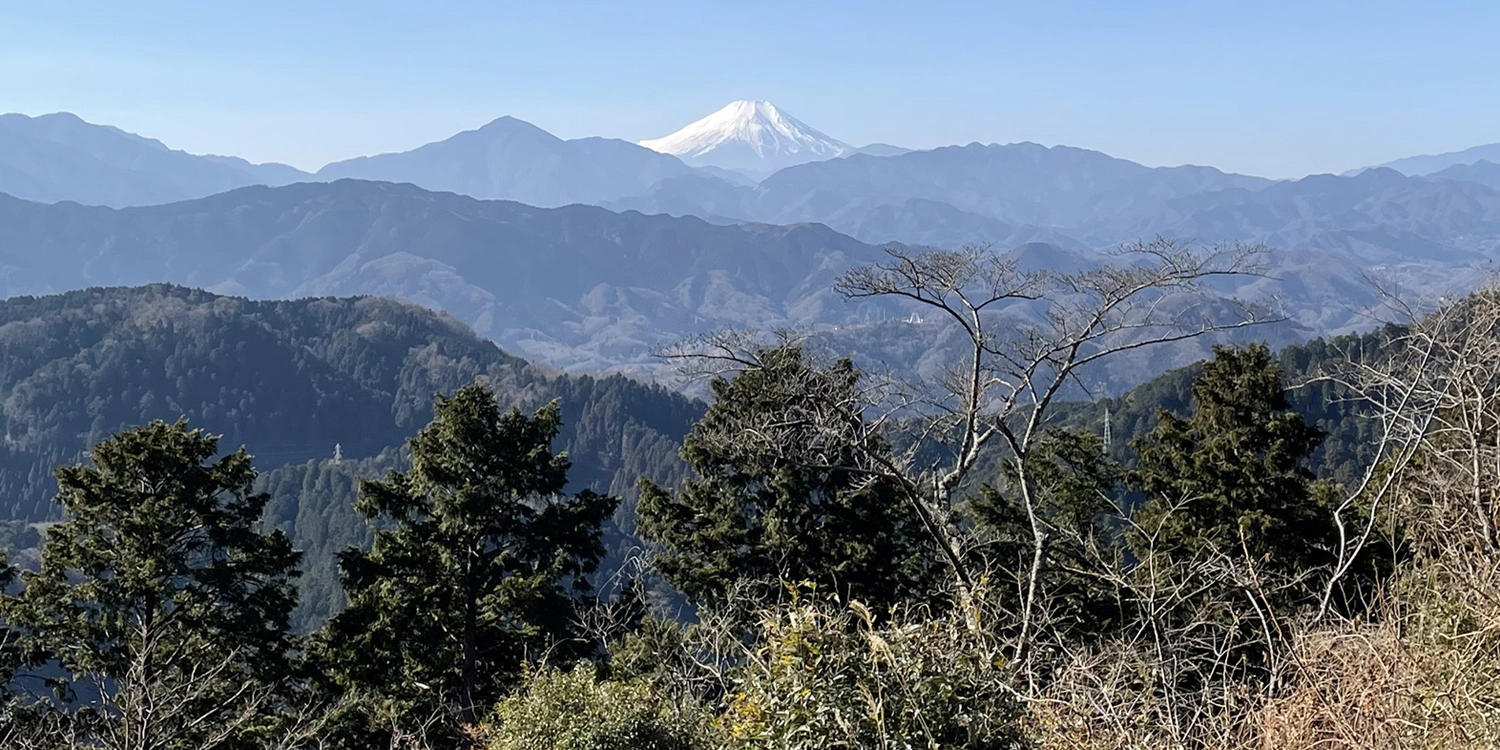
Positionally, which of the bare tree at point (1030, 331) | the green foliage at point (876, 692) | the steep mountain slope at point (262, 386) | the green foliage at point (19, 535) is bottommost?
the green foliage at point (19, 535)

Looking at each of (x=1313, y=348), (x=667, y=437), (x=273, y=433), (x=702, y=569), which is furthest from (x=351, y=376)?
(x=702, y=569)

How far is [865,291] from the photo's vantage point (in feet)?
37.3

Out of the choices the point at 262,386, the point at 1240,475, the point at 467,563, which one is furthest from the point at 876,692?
the point at 262,386

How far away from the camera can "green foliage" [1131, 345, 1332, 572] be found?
57.5 feet

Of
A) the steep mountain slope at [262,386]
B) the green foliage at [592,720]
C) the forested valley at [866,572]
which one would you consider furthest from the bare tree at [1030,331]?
the steep mountain slope at [262,386]

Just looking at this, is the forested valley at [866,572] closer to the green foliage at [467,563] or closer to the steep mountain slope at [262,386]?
the green foliage at [467,563]

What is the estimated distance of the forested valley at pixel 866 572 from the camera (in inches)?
258

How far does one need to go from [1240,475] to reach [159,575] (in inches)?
608

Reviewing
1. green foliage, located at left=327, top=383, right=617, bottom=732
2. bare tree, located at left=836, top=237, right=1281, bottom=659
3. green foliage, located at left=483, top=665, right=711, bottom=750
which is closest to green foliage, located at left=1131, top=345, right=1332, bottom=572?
bare tree, located at left=836, top=237, right=1281, bottom=659

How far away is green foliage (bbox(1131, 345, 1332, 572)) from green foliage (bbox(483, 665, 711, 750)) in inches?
354

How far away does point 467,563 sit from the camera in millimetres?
17078

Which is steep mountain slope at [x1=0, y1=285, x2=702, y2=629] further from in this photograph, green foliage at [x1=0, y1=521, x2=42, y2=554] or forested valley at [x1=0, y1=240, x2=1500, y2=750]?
forested valley at [x1=0, y1=240, x2=1500, y2=750]

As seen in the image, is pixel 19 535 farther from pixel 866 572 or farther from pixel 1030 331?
pixel 1030 331

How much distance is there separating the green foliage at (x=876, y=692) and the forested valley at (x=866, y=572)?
18mm
